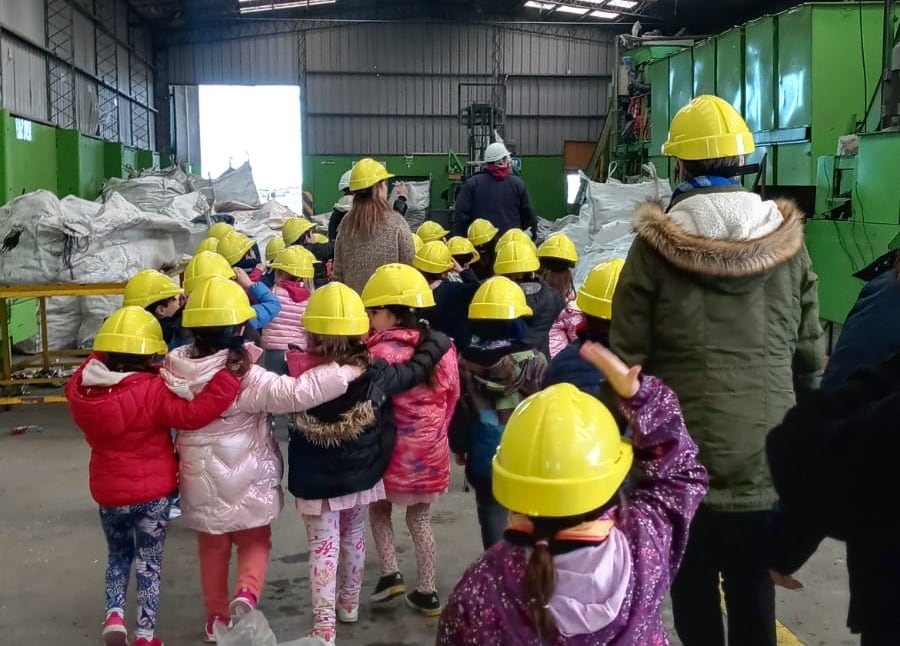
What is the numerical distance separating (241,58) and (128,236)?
15.2 m

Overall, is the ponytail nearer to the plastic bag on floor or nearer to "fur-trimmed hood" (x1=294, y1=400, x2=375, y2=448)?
"fur-trimmed hood" (x1=294, y1=400, x2=375, y2=448)

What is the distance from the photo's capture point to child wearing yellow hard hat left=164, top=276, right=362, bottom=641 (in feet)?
9.90

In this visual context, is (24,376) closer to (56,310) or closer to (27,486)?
(56,310)

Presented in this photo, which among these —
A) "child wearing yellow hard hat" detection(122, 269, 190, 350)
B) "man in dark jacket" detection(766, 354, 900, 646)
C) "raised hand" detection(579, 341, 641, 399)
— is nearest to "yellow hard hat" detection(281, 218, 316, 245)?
"child wearing yellow hard hat" detection(122, 269, 190, 350)

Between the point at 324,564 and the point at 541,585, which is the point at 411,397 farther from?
the point at 541,585

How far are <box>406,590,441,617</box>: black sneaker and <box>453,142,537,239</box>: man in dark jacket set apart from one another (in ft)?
10.9

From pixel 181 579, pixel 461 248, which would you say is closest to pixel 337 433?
pixel 181 579

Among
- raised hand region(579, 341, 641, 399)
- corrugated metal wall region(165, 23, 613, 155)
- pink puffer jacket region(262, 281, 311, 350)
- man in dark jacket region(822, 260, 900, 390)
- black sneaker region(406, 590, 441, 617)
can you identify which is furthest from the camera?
corrugated metal wall region(165, 23, 613, 155)

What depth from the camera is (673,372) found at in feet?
7.73

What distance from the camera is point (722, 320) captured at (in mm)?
2314

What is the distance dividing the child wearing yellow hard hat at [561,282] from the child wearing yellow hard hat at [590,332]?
110cm

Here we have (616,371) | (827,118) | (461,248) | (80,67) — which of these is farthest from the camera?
(80,67)

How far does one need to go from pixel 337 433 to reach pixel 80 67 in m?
15.8

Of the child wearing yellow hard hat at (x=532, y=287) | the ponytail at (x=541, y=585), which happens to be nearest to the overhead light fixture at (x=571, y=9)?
the child wearing yellow hard hat at (x=532, y=287)
